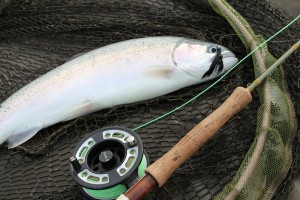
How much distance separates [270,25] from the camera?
2.35 metres

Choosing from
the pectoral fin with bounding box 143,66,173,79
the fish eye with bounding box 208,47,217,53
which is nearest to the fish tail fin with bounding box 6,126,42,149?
the pectoral fin with bounding box 143,66,173,79

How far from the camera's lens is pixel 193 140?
1.62 m

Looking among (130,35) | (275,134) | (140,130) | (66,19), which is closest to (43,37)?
(66,19)

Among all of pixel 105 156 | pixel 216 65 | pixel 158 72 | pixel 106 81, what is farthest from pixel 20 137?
pixel 216 65

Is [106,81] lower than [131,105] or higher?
higher

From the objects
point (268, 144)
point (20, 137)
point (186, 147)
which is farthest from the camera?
point (20, 137)

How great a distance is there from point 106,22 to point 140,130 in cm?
91

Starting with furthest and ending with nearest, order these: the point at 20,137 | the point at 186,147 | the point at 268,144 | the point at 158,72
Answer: the point at 158,72, the point at 20,137, the point at 268,144, the point at 186,147

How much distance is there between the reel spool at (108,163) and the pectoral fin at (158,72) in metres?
0.65

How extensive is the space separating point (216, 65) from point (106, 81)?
720mm

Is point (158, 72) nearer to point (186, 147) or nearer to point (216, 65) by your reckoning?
point (216, 65)

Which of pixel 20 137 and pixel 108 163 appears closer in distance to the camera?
pixel 108 163

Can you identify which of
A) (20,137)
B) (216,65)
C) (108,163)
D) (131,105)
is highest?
(216,65)

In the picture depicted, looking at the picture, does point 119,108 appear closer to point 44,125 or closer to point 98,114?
point 98,114
